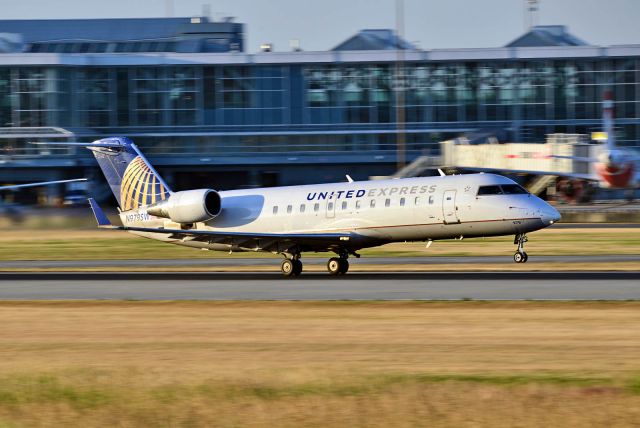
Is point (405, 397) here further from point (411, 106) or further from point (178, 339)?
point (411, 106)

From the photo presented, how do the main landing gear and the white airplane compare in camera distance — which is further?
the main landing gear

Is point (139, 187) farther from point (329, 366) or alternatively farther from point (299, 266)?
point (329, 366)

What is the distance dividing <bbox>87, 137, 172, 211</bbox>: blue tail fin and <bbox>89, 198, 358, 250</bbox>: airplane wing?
232 cm

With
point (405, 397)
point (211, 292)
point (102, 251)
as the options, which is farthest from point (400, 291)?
point (102, 251)

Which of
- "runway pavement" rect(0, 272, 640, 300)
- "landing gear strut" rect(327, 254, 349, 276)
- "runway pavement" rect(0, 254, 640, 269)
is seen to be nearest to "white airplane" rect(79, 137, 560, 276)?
"landing gear strut" rect(327, 254, 349, 276)

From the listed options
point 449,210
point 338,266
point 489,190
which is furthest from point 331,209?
point 489,190

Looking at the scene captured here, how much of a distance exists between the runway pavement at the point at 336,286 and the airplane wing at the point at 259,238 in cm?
109

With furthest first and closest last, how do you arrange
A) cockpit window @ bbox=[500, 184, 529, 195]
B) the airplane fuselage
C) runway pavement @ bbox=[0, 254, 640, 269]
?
runway pavement @ bbox=[0, 254, 640, 269] → cockpit window @ bbox=[500, 184, 529, 195] → the airplane fuselage

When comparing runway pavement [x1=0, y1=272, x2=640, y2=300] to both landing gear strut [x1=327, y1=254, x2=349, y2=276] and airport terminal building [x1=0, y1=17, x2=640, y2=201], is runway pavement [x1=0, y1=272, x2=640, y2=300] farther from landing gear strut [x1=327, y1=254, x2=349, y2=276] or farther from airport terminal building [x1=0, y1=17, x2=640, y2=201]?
airport terminal building [x1=0, y1=17, x2=640, y2=201]

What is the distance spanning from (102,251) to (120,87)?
176 ft

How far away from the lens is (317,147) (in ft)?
324

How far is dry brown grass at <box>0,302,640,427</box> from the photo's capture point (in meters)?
13.2

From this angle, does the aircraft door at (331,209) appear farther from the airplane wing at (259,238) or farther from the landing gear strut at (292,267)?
the landing gear strut at (292,267)

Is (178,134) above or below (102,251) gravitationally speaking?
above
